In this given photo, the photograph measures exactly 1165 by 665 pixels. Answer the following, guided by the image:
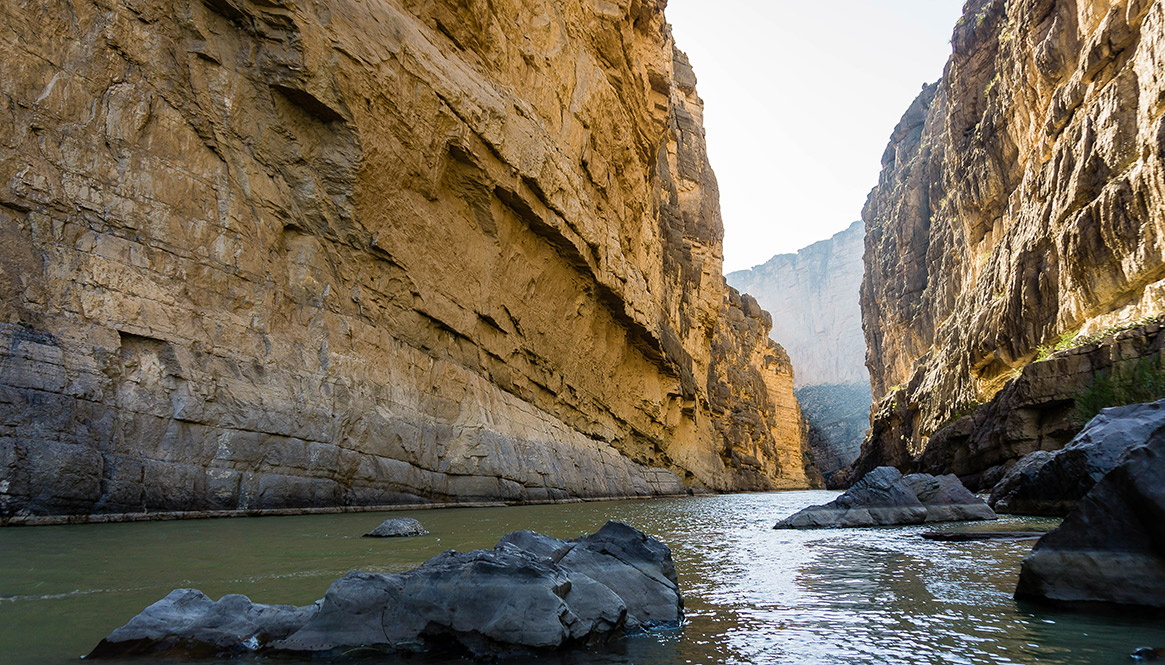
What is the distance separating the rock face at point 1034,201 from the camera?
23.0m

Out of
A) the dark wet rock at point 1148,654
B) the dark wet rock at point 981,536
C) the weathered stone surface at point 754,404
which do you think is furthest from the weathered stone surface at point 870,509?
the weathered stone surface at point 754,404

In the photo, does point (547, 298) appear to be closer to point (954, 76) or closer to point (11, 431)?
point (11, 431)

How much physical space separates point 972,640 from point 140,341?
11383 mm

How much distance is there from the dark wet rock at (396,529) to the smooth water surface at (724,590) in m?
0.26

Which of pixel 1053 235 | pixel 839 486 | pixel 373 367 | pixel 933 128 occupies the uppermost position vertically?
pixel 933 128

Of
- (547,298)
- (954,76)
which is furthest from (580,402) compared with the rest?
(954,76)

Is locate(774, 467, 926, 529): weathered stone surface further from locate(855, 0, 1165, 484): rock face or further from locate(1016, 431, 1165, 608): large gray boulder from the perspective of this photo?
locate(855, 0, 1165, 484): rock face

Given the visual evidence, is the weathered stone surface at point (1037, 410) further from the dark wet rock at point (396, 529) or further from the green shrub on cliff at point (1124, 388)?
the dark wet rock at point (396, 529)

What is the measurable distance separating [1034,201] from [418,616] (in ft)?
124

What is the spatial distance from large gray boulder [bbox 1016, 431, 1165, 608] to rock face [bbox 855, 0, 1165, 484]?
19.0m

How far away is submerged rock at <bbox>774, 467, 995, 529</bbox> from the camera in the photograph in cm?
1085

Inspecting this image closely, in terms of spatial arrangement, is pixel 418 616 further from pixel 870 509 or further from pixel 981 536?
pixel 870 509

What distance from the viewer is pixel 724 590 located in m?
4.68

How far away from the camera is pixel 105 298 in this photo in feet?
32.2
